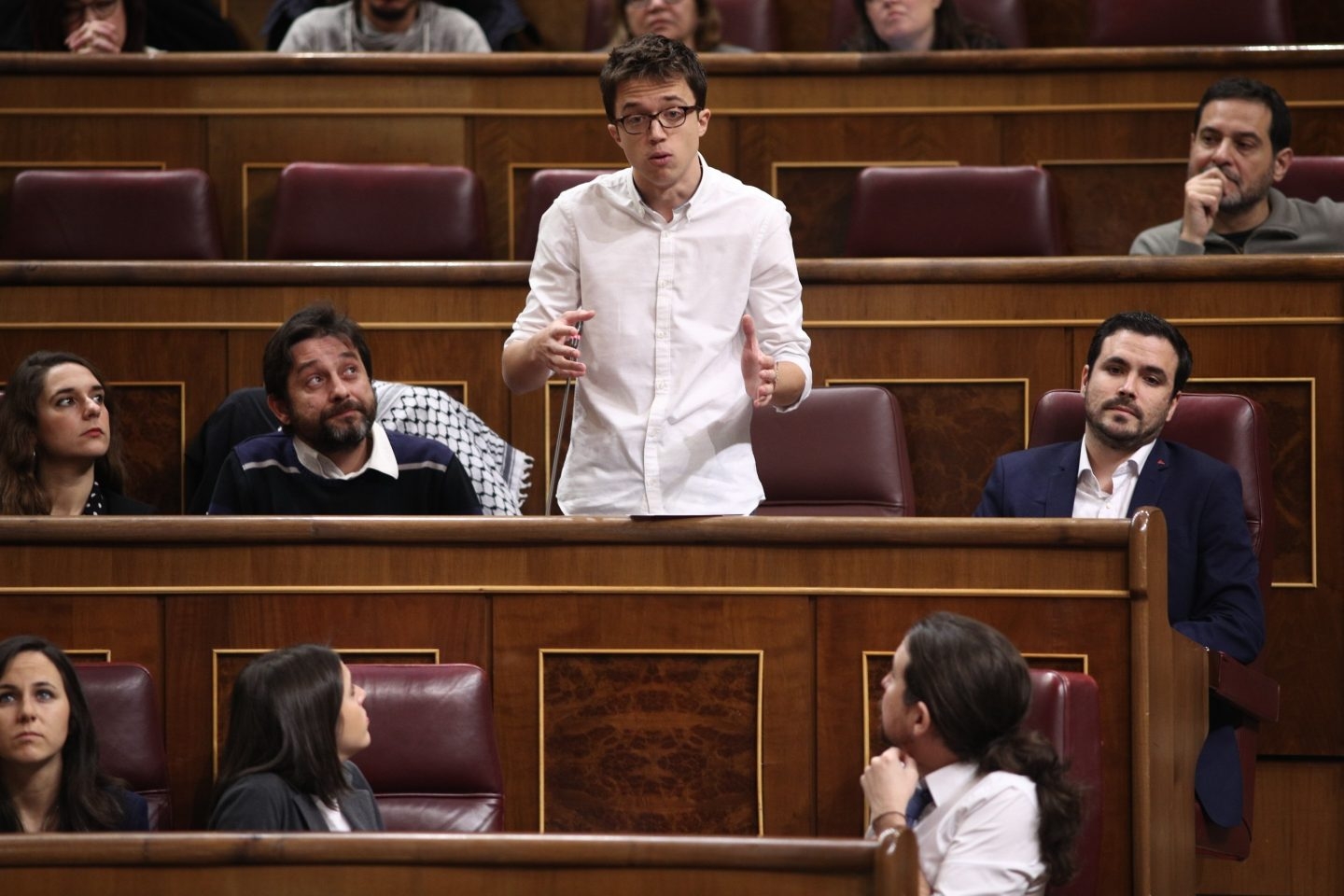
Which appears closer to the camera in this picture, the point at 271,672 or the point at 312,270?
the point at 271,672

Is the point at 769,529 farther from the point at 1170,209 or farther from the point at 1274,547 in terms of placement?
the point at 1170,209

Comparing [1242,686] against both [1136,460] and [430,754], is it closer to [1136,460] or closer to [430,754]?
[1136,460]

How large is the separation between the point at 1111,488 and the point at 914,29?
3.20 ft

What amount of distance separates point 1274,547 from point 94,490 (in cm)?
116

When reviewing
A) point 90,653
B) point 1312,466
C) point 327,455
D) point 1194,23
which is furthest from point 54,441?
point 1194,23

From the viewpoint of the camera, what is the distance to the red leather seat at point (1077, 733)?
3.91 ft

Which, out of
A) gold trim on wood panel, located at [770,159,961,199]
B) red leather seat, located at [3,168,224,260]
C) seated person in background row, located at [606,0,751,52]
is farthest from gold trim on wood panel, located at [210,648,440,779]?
seated person in background row, located at [606,0,751,52]

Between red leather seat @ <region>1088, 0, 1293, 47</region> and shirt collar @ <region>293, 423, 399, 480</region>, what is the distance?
1390 millimetres

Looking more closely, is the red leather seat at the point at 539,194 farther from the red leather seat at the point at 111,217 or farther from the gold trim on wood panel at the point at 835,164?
the red leather seat at the point at 111,217

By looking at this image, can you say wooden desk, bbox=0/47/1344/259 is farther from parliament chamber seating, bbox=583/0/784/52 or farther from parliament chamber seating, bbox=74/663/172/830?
parliament chamber seating, bbox=74/663/172/830

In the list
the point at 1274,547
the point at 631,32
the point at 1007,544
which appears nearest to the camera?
the point at 1007,544

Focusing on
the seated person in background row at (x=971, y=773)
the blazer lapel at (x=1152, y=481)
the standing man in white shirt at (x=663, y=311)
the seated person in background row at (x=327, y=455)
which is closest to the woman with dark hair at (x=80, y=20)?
the seated person in background row at (x=327, y=455)

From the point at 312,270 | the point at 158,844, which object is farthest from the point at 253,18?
the point at 158,844

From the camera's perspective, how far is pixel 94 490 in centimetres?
172
